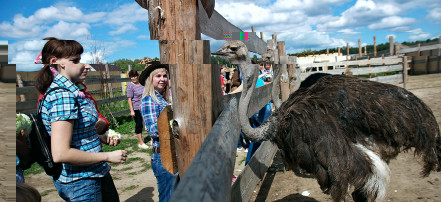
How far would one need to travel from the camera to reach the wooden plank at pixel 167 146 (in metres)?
1.55

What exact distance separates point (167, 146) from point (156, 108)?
115cm

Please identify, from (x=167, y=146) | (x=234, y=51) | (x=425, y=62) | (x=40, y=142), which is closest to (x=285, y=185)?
(x=234, y=51)

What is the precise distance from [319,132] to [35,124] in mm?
1905

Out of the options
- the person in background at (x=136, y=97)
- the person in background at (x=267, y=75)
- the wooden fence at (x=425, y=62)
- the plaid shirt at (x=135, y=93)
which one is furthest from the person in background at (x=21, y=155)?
the wooden fence at (x=425, y=62)

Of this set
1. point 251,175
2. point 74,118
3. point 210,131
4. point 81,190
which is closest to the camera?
point 210,131

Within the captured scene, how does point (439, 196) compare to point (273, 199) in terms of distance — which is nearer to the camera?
point (439, 196)

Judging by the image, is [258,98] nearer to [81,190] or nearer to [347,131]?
[347,131]

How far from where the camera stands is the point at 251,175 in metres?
2.89

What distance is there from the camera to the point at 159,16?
1.32 m

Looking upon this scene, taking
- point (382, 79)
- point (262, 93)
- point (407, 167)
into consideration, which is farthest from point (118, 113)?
point (382, 79)

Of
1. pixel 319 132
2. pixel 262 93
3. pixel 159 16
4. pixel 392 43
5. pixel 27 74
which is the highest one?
pixel 392 43

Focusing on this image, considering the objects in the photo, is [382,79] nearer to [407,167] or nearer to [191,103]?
[407,167]

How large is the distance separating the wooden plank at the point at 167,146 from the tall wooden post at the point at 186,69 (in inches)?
3.4

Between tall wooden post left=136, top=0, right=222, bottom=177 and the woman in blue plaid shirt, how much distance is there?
1.80ft
